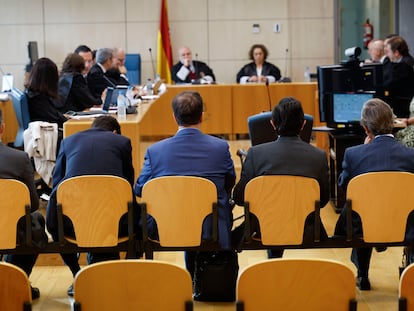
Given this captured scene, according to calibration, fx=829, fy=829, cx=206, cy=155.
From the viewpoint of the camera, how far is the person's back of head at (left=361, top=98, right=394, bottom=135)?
16.4 ft

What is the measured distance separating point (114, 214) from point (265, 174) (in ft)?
2.89

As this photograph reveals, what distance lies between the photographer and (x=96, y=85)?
9.82 m

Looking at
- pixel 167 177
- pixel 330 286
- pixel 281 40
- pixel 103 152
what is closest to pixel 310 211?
pixel 167 177

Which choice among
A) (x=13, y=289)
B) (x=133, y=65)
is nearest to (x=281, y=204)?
(x=13, y=289)

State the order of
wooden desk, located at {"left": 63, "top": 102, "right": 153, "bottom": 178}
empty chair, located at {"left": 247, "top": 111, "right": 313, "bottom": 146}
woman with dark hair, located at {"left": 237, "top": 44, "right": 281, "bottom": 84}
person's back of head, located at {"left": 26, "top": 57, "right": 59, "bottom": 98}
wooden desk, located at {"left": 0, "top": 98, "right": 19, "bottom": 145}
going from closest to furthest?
1. wooden desk, located at {"left": 63, "top": 102, "right": 153, "bottom": 178}
2. empty chair, located at {"left": 247, "top": 111, "right": 313, "bottom": 146}
3. person's back of head, located at {"left": 26, "top": 57, "right": 59, "bottom": 98}
4. wooden desk, located at {"left": 0, "top": 98, "right": 19, "bottom": 145}
5. woman with dark hair, located at {"left": 237, "top": 44, "right": 281, "bottom": 84}

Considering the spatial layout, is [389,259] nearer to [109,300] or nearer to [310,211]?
[310,211]

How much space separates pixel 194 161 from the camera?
4.75 metres

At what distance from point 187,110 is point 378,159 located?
1153 mm

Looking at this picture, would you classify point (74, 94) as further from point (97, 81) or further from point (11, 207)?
point (11, 207)

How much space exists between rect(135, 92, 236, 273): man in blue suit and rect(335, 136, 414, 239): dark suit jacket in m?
0.70

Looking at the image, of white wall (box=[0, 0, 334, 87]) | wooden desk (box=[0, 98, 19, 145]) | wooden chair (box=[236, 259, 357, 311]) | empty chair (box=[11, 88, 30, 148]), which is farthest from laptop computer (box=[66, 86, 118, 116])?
Result: white wall (box=[0, 0, 334, 87])

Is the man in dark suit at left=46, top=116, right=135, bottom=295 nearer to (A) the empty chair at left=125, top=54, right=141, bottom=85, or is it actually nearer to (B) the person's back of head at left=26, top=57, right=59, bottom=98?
(B) the person's back of head at left=26, top=57, right=59, bottom=98

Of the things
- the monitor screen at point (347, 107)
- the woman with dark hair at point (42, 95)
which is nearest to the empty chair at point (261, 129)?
the monitor screen at point (347, 107)

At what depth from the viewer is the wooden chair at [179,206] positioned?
14.7 feet
